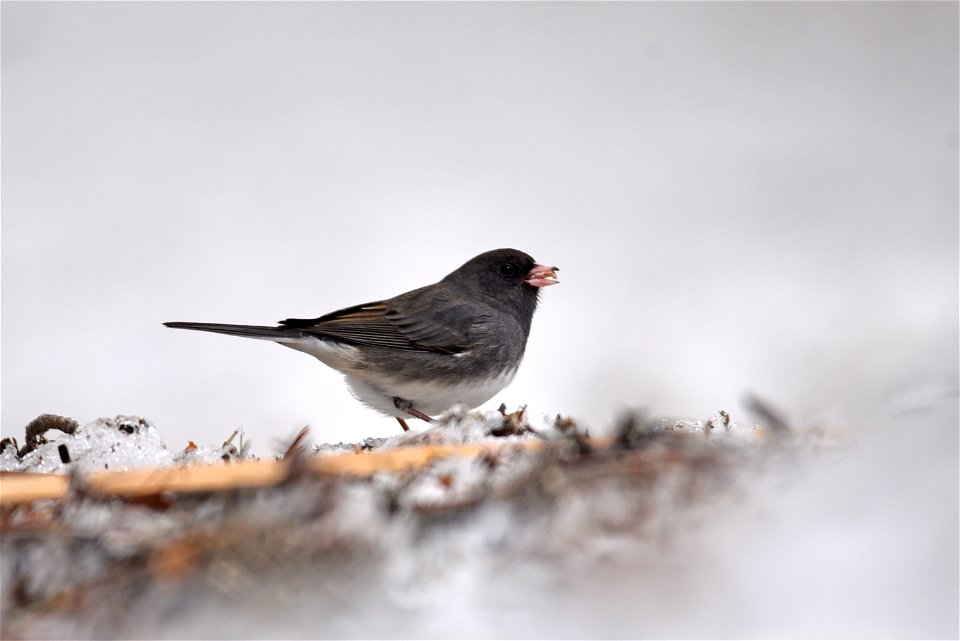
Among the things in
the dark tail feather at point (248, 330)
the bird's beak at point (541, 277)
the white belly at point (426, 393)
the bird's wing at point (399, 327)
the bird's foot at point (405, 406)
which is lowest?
the bird's foot at point (405, 406)

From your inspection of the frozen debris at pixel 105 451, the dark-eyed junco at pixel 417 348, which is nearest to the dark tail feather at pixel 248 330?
the dark-eyed junco at pixel 417 348

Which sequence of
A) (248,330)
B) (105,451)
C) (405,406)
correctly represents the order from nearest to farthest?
(105,451) < (248,330) < (405,406)

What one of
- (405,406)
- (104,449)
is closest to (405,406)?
(405,406)

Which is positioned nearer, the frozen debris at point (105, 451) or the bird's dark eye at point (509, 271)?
the frozen debris at point (105, 451)

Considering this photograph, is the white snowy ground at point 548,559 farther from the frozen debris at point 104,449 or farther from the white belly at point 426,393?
the white belly at point 426,393

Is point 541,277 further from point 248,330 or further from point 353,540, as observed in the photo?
point 353,540

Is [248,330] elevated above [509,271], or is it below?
below

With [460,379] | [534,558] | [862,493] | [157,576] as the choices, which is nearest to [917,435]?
[862,493]
